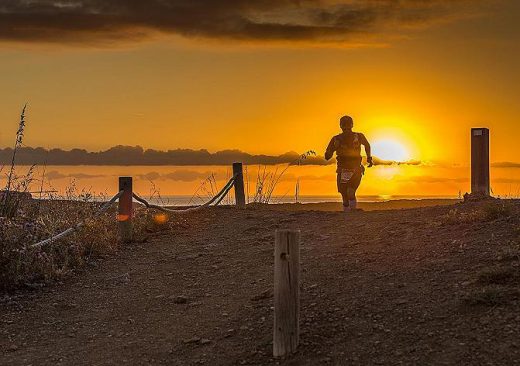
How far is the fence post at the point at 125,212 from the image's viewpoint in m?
14.5

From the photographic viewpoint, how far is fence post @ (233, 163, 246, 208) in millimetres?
18875

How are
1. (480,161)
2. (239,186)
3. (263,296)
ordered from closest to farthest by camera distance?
(263,296) → (480,161) → (239,186)

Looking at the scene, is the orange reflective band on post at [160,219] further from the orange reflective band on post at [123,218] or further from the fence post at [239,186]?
the fence post at [239,186]

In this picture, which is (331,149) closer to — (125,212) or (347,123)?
(347,123)

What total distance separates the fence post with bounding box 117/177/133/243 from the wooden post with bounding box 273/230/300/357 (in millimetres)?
7523

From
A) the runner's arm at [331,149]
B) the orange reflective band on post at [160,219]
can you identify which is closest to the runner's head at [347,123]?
the runner's arm at [331,149]

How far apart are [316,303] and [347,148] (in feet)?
26.9

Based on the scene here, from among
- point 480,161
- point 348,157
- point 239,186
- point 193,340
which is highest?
point 348,157

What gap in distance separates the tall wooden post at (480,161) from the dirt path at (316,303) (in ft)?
7.32

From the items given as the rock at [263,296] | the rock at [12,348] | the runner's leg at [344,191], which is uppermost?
the runner's leg at [344,191]

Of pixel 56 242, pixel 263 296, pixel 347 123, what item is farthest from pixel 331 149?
pixel 263 296

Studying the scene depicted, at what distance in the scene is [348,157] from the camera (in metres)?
16.6

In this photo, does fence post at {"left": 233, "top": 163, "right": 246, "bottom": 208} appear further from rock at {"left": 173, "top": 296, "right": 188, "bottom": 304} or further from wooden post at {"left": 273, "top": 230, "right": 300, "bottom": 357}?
wooden post at {"left": 273, "top": 230, "right": 300, "bottom": 357}

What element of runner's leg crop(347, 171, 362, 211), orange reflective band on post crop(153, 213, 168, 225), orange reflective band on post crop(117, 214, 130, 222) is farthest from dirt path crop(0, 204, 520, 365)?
runner's leg crop(347, 171, 362, 211)
